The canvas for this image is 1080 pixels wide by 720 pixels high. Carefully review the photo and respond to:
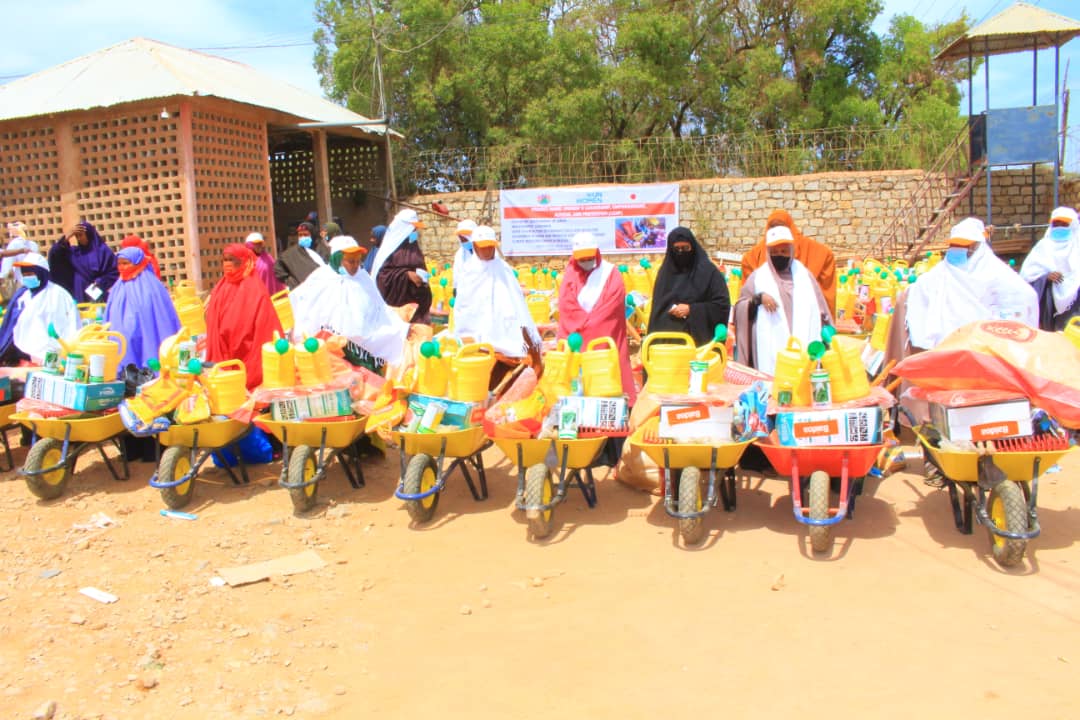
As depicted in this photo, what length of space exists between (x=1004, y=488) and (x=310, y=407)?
11.9 feet

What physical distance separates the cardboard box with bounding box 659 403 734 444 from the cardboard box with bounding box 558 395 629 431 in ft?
1.06

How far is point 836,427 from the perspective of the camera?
4168 mm

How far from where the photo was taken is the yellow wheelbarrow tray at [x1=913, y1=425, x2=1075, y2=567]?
→ 383 cm

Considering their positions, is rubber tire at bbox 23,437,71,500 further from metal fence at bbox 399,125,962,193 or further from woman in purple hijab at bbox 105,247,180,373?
metal fence at bbox 399,125,962,193

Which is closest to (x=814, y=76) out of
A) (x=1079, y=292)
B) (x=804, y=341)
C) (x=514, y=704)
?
(x=1079, y=292)

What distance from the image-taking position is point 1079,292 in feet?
24.7

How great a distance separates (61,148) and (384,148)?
665 cm

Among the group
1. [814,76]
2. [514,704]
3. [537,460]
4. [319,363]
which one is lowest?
[514,704]

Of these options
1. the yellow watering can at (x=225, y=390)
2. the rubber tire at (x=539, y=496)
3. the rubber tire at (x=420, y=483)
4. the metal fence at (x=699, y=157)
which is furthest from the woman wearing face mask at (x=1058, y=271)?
the metal fence at (x=699, y=157)

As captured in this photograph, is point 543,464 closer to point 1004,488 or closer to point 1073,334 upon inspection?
point 1004,488

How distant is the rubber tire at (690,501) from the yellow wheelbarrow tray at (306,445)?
1.99m

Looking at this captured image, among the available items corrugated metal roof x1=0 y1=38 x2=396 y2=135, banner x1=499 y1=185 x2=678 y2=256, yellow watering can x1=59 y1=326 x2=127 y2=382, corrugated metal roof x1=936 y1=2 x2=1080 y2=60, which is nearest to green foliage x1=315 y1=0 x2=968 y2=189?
banner x1=499 y1=185 x2=678 y2=256

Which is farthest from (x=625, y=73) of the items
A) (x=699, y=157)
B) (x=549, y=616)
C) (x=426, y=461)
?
(x=549, y=616)

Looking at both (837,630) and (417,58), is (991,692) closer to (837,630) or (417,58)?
(837,630)
